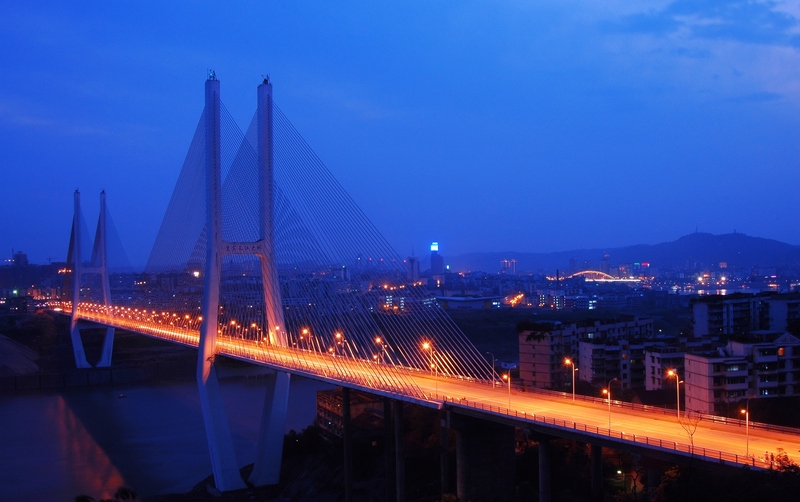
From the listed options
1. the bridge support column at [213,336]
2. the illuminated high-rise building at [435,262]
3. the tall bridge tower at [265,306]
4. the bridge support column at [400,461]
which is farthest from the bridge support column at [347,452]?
the illuminated high-rise building at [435,262]

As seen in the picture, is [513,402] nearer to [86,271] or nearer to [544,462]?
[544,462]

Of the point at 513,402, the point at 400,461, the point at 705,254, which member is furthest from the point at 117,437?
the point at 705,254

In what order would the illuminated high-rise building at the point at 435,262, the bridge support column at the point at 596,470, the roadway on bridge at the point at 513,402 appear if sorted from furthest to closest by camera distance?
the illuminated high-rise building at the point at 435,262, the bridge support column at the point at 596,470, the roadway on bridge at the point at 513,402

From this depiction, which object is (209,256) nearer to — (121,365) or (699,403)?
(699,403)

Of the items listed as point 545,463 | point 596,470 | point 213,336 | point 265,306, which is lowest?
point 596,470

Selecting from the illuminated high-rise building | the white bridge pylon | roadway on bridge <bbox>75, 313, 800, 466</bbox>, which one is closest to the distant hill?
the illuminated high-rise building

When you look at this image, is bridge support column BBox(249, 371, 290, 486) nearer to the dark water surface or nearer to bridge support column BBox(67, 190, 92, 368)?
the dark water surface

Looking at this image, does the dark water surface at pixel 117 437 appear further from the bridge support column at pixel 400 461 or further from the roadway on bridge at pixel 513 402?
the bridge support column at pixel 400 461
